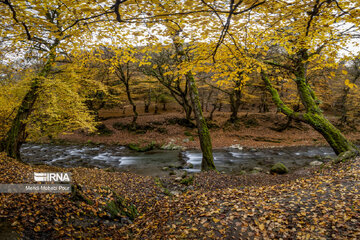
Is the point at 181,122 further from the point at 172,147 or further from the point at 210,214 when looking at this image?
the point at 210,214

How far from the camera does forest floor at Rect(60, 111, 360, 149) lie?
61.4 ft

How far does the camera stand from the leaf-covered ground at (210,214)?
3.18m

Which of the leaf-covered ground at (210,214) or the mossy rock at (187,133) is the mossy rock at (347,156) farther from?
the mossy rock at (187,133)

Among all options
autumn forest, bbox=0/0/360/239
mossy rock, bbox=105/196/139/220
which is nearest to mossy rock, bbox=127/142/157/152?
autumn forest, bbox=0/0/360/239

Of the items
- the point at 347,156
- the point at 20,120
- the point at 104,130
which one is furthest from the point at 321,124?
the point at 104,130

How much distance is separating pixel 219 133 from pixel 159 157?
360 inches

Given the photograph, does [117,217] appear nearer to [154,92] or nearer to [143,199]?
[143,199]

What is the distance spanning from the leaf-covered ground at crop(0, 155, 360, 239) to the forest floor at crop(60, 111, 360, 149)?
41.7 feet

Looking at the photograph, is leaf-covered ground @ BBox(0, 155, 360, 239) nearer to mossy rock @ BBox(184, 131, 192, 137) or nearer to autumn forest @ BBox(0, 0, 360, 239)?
autumn forest @ BBox(0, 0, 360, 239)

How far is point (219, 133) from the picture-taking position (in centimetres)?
2108

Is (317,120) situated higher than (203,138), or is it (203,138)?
(317,120)

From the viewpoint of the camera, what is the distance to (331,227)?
3082 mm

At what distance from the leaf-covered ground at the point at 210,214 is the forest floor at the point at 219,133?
1272 centimetres

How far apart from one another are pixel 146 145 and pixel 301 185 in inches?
548
